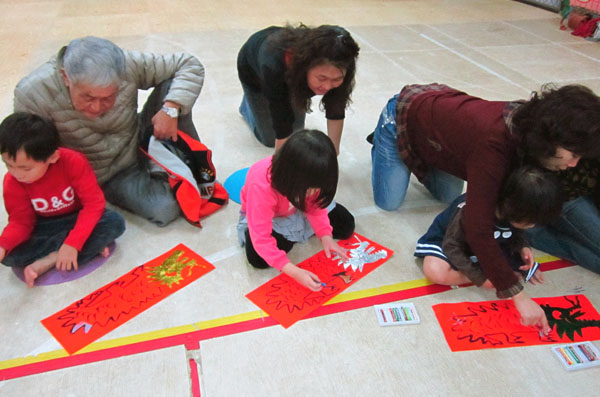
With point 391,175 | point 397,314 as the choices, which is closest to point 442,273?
point 397,314

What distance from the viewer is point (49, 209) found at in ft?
4.97

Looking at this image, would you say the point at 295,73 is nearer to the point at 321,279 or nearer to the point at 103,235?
the point at 321,279

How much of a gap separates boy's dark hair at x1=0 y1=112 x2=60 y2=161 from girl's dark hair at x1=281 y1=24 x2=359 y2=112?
88cm

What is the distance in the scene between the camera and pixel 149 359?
4.08 ft

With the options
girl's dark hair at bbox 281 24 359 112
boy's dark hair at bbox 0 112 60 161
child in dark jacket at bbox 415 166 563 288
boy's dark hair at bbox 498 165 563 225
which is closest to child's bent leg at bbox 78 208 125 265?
boy's dark hair at bbox 0 112 60 161

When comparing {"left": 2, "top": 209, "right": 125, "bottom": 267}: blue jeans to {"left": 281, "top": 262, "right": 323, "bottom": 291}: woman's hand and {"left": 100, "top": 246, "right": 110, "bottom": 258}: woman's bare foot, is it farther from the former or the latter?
{"left": 281, "top": 262, "right": 323, "bottom": 291}: woman's hand

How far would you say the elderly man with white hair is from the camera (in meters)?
1.41

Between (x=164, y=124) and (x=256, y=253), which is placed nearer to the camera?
(x=256, y=253)

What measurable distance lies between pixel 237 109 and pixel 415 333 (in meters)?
1.91

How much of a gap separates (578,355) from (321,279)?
31.2 inches

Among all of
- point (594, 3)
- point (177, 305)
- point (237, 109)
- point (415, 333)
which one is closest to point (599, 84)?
point (594, 3)

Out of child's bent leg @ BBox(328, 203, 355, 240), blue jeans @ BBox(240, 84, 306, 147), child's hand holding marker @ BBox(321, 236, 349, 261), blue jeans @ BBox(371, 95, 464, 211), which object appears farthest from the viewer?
blue jeans @ BBox(240, 84, 306, 147)

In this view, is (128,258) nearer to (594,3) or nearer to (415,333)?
(415,333)

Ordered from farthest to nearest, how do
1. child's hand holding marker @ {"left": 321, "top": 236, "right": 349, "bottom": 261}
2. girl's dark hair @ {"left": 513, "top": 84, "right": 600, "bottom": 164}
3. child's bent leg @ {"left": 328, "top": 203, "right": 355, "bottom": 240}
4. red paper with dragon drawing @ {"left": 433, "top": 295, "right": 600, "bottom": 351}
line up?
child's bent leg @ {"left": 328, "top": 203, "right": 355, "bottom": 240} < child's hand holding marker @ {"left": 321, "top": 236, "right": 349, "bottom": 261} < red paper with dragon drawing @ {"left": 433, "top": 295, "right": 600, "bottom": 351} < girl's dark hair @ {"left": 513, "top": 84, "right": 600, "bottom": 164}
